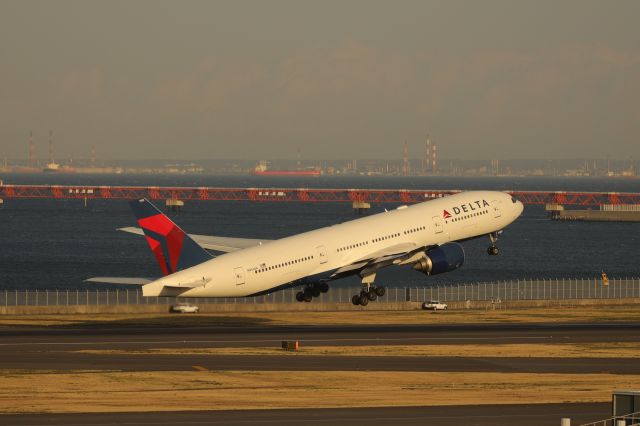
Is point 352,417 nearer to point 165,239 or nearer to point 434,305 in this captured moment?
point 165,239

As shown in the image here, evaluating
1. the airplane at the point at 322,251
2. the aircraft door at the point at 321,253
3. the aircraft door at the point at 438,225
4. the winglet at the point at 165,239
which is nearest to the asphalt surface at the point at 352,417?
the airplane at the point at 322,251

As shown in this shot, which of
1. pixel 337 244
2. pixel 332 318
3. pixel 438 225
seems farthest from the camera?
pixel 332 318

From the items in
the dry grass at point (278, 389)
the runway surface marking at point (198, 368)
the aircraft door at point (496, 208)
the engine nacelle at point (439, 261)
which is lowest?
the dry grass at point (278, 389)

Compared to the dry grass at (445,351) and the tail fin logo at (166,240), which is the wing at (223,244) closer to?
the tail fin logo at (166,240)

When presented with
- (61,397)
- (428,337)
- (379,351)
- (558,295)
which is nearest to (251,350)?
(379,351)

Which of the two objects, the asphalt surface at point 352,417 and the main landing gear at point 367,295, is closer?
the asphalt surface at point 352,417

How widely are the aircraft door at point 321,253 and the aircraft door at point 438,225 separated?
963cm

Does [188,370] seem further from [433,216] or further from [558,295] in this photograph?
[558,295]

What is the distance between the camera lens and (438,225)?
300 ft

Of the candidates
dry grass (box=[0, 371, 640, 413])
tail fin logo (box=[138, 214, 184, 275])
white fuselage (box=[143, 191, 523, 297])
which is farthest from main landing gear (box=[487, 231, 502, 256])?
dry grass (box=[0, 371, 640, 413])

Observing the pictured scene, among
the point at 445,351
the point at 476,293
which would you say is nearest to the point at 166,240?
the point at 445,351

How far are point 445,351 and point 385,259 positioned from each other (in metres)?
16.1

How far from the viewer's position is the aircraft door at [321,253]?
8544 centimetres

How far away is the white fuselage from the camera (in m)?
79.8
